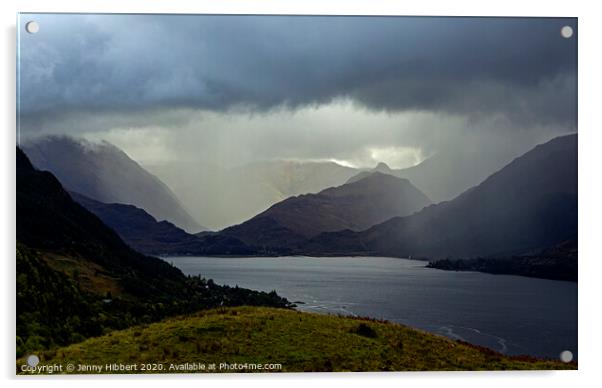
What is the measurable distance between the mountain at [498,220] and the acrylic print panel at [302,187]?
3 cm

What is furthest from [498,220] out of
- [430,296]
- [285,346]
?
[285,346]

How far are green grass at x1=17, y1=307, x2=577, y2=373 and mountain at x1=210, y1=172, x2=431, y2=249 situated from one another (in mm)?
1221

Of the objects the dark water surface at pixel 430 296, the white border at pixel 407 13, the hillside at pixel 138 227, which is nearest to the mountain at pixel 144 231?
the hillside at pixel 138 227

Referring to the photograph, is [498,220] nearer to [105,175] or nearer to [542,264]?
[542,264]

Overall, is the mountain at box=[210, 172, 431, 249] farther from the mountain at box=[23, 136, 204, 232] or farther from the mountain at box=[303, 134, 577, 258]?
the mountain at box=[23, 136, 204, 232]

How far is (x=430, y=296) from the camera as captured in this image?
8.79 m

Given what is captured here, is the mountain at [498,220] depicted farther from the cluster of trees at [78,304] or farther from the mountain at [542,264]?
the cluster of trees at [78,304]

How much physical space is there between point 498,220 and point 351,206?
6.15 ft

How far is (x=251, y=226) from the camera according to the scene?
927 cm

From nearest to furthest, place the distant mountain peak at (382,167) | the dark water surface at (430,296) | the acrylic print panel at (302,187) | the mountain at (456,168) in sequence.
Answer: the acrylic print panel at (302,187)
the dark water surface at (430,296)
the mountain at (456,168)
the distant mountain peak at (382,167)

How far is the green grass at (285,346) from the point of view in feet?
26.8

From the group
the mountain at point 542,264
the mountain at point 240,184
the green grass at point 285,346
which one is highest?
the mountain at point 240,184

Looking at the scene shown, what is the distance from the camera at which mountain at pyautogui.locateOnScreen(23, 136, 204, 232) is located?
8273 mm

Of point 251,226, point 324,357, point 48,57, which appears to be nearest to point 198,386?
point 324,357
